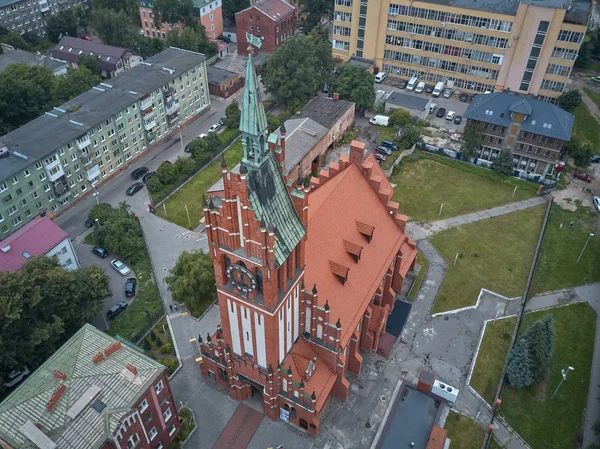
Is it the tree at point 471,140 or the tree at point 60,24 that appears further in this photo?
the tree at point 60,24

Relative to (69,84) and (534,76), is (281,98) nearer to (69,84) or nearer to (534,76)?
(69,84)

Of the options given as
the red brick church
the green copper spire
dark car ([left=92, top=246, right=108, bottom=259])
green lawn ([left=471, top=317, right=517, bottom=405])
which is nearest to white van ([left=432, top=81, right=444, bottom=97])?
the red brick church

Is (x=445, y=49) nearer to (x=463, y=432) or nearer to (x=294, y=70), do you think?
(x=294, y=70)

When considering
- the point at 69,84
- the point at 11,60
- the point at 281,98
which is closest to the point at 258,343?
the point at 281,98

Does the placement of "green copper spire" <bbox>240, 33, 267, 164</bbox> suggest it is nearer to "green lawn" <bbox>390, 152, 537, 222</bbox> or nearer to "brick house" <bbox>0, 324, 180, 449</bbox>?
"brick house" <bbox>0, 324, 180, 449</bbox>

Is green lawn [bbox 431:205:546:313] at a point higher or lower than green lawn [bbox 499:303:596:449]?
higher

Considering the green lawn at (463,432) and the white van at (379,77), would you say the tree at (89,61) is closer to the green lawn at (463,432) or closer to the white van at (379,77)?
the white van at (379,77)

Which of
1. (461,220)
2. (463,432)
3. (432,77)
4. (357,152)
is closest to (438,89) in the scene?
(432,77)

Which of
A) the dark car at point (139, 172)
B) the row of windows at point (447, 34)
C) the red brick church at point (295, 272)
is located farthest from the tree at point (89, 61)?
the red brick church at point (295, 272)
